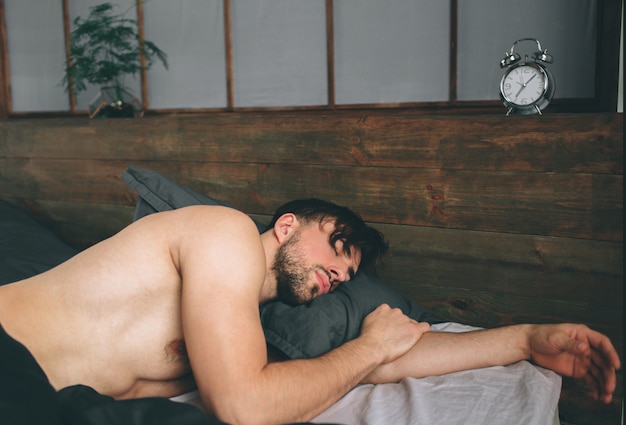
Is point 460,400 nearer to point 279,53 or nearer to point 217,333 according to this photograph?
point 217,333

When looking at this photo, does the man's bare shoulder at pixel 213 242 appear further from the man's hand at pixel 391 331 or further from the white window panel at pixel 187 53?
the white window panel at pixel 187 53

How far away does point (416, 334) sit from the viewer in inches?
53.6

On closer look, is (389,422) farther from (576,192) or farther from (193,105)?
(193,105)

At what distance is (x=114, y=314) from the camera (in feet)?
4.00

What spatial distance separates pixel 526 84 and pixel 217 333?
3.66ft

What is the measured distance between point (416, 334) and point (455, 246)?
40cm

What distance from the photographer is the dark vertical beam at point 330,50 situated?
6.90ft

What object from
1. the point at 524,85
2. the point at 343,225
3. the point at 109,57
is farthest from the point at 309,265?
the point at 109,57

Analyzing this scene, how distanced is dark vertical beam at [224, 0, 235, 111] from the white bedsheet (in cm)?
138

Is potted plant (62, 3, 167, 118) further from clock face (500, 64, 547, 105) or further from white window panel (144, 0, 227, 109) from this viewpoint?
clock face (500, 64, 547, 105)

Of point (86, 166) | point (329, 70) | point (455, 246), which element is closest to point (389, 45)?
point (329, 70)

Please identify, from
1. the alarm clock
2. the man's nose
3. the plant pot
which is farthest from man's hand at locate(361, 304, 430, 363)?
the plant pot

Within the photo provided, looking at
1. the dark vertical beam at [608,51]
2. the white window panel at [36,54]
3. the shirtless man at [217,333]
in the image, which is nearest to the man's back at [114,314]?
the shirtless man at [217,333]

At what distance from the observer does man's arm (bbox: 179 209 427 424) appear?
40.2 inches
